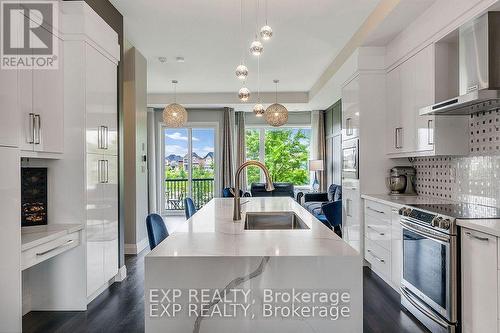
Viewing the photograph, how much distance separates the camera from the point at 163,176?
9.08m

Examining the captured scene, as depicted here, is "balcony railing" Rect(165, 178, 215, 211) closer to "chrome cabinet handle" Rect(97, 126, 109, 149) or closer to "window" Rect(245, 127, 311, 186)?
"window" Rect(245, 127, 311, 186)

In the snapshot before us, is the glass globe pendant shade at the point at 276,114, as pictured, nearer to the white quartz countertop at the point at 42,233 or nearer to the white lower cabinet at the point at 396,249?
the white lower cabinet at the point at 396,249

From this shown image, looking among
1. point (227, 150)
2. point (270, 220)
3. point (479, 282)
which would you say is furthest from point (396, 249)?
point (227, 150)

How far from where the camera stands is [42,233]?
2.63 metres

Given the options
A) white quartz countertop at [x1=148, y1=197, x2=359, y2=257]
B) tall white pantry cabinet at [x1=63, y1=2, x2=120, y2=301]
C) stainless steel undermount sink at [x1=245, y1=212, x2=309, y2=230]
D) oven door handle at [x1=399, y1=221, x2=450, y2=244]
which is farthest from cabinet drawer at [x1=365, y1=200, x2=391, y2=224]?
tall white pantry cabinet at [x1=63, y1=2, x2=120, y2=301]

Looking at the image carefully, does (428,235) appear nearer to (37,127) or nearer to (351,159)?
(351,159)

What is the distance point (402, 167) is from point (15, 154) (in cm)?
391

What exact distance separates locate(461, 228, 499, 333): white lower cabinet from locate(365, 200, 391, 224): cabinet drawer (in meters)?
1.22

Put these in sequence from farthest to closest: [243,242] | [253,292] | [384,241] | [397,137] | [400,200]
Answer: [397,137] → [384,241] → [400,200] → [243,242] → [253,292]

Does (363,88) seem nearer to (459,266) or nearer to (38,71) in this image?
(459,266)

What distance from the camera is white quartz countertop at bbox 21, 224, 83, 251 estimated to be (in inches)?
92.4

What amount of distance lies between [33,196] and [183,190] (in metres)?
6.35

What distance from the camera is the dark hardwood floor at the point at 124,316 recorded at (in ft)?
8.69

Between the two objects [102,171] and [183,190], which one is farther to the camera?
[183,190]
